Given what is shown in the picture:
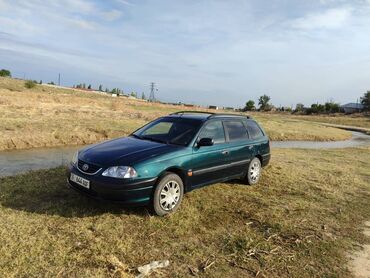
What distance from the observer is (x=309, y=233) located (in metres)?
5.81

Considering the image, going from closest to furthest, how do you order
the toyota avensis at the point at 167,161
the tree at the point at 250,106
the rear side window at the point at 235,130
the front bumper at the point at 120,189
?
the front bumper at the point at 120,189 < the toyota avensis at the point at 167,161 < the rear side window at the point at 235,130 < the tree at the point at 250,106

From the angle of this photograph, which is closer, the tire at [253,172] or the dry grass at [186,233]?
the dry grass at [186,233]

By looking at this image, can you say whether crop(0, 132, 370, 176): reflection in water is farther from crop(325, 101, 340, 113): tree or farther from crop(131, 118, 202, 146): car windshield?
crop(325, 101, 340, 113): tree

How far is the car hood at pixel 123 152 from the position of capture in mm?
5652

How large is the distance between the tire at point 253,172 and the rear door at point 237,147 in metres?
0.20

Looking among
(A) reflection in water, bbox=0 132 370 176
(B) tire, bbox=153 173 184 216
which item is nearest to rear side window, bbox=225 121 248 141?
(B) tire, bbox=153 173 184 216

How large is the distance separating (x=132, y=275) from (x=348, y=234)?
3.70m

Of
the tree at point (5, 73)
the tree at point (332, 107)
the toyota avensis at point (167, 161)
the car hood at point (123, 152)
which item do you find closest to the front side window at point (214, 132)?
the toyota avensis at point (167, 161)

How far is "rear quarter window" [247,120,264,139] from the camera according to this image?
333 inches

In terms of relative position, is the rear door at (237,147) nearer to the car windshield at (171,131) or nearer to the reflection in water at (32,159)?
the car windshield at (171,131)

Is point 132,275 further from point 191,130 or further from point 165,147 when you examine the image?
point 191,130

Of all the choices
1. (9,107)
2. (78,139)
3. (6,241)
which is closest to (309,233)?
(6,241)

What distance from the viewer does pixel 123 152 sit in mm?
5914

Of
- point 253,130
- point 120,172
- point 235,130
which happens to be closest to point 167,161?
point 120,172
